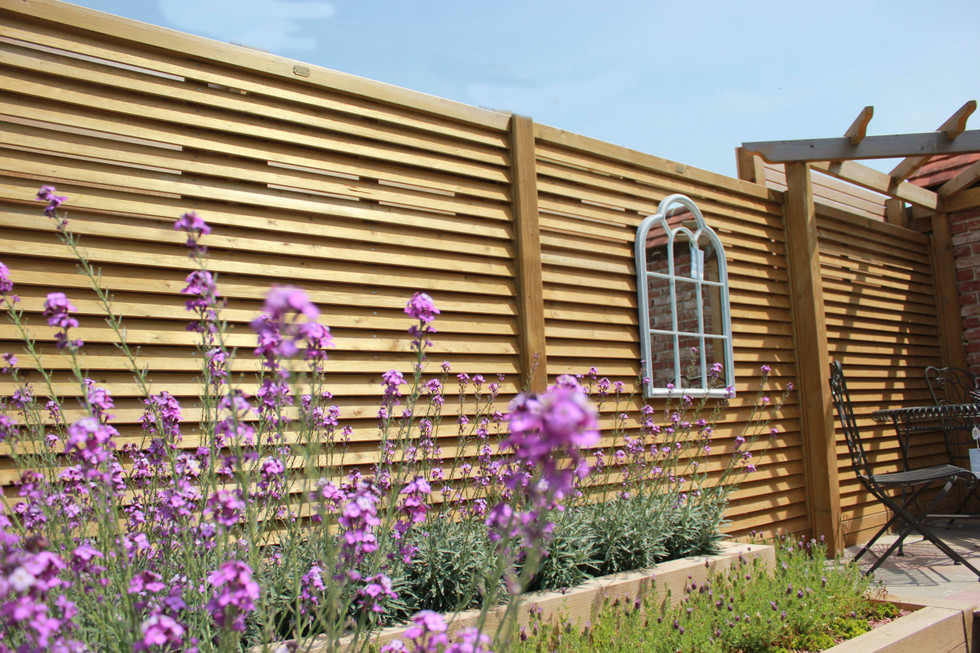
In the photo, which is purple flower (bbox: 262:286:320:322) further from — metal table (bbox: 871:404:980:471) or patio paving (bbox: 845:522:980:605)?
metal table (bbox: 871:404:980:471)

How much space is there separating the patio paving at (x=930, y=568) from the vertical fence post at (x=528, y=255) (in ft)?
7.25

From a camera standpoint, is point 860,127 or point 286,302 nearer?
point 286,302

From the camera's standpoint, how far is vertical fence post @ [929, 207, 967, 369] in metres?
6.46

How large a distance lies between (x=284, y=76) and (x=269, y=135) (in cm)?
30

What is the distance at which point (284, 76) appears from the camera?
314 cm

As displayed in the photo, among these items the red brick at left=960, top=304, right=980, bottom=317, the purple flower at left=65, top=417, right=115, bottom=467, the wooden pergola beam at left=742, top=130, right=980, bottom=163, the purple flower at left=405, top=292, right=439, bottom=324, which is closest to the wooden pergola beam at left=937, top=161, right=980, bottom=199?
the wooden pergola beam at left=742, top=130, right=980, bottom=163

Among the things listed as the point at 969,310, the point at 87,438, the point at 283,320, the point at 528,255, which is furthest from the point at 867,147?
the point at 87,438

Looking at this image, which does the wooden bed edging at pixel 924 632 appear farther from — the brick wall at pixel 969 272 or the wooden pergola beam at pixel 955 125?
the brick wall at pixel 969 272

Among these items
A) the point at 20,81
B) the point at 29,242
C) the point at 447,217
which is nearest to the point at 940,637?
the point at 447,217

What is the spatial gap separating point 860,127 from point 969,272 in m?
2.32

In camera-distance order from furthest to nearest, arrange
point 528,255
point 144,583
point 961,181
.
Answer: point 961,181 < point 528,255 < point 144,583

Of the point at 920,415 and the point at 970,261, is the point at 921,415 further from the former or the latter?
the point at 970,261

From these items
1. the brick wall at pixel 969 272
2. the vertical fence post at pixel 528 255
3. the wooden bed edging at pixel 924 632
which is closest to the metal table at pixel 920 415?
the brick wall at pixel 969 272

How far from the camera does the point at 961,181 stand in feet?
20.4
